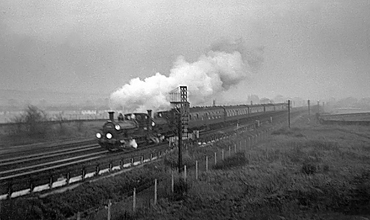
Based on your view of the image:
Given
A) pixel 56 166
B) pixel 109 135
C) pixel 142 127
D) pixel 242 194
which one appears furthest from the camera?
pixel 142 127

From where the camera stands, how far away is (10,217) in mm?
10523

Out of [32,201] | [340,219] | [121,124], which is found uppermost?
[121,124]

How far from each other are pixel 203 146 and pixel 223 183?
36.2ft

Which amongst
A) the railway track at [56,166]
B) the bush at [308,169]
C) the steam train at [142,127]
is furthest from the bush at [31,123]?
the bush at [308,169]

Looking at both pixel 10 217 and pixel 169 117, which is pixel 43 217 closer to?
pixel 10 217

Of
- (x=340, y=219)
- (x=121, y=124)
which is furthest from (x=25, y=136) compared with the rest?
(x=340, y=219)

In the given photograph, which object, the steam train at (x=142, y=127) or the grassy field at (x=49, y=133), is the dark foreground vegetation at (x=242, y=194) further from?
the grassy field at (x=49, y=133)

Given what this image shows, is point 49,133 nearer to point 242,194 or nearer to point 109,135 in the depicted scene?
point 109,135

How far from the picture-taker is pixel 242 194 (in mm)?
14211

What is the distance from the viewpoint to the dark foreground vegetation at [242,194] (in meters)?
11.5

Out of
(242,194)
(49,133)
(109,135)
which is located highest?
(109,135)

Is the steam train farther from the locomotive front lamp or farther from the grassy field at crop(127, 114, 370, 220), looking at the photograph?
the grassy field at crop(127, 114, 370, 220)

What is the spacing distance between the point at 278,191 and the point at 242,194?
175cm

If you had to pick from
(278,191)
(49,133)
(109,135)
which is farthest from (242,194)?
(49,133)
